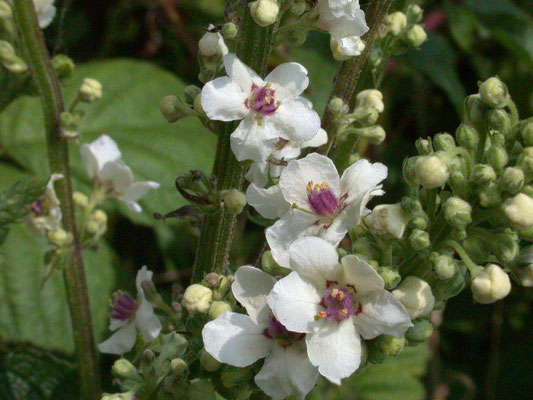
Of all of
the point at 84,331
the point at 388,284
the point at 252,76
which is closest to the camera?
the point at 388,284

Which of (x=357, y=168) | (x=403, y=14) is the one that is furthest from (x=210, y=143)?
(x=357, y=168)

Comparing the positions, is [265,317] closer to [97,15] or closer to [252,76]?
[252,76]

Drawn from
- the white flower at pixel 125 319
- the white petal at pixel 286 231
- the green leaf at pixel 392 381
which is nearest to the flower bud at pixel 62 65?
the white flower at pixel 125 319

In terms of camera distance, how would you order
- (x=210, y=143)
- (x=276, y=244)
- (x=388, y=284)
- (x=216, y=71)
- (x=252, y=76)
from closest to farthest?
(x=388, y=284) → (x=276, y=244) → (x=252, y=76) → (x=216, y=71) → (x=210, y=143)

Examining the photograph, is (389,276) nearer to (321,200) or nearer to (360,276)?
(360,276)

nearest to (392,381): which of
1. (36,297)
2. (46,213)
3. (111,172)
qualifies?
(36,297)

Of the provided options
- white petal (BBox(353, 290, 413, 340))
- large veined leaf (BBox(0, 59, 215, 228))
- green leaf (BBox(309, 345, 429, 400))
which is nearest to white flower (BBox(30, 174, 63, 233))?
large veined leaf (BBox(0, 59, 215, 228))

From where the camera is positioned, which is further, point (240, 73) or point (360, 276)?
point (240, 73)
